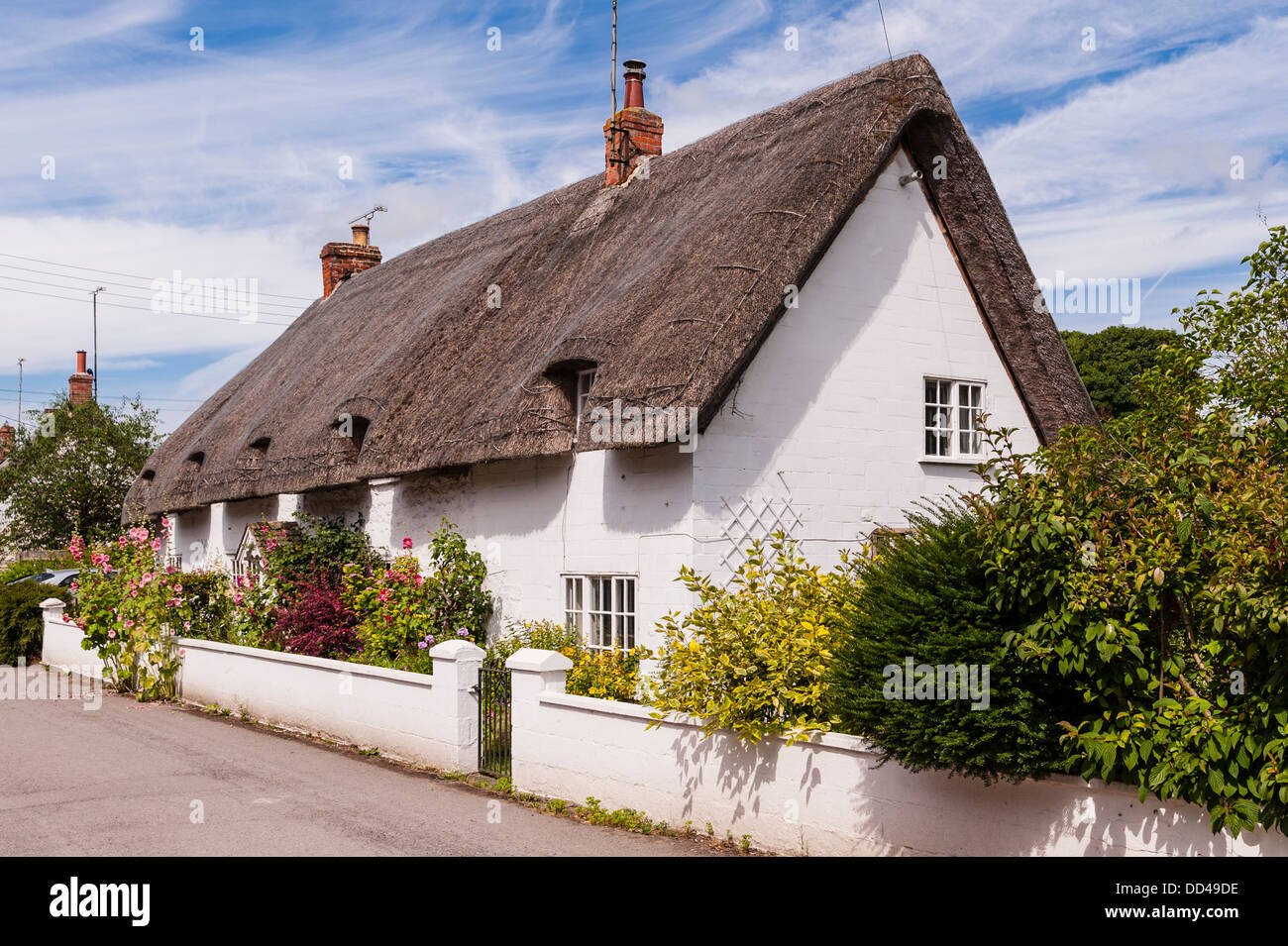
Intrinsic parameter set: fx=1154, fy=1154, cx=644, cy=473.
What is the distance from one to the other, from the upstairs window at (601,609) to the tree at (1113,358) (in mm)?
31964

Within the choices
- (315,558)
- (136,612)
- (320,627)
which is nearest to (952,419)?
(320,627)

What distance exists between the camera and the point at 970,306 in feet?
44.8

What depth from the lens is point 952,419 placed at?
44.0 feet

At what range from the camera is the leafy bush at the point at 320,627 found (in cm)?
1445

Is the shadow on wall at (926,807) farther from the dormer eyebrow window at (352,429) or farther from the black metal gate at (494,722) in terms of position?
the dormer eyebrow window at (352,429)

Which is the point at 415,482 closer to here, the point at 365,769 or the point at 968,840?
the point at 365,769

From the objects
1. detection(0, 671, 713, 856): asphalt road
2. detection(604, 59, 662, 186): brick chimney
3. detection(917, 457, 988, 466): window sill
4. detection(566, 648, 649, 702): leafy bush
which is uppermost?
detection(604, 59, 662, 186): brick chimney

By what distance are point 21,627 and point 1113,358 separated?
36.2m

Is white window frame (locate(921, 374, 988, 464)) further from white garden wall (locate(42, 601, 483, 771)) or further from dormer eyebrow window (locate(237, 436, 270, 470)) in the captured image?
dormer eyebrow window (locate(237, 436, 270, 470))

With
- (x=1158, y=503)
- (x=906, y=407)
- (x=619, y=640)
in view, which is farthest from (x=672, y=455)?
(x=1158, y=503)

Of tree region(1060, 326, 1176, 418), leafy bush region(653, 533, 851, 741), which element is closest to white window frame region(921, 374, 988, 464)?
leafy bush region(653, 533, 851, 741)

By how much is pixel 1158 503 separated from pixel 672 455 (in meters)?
5.84

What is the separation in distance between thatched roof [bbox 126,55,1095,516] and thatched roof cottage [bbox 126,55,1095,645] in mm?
36

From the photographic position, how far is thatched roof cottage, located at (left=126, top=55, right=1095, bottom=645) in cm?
1117
